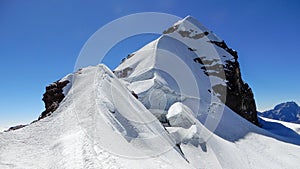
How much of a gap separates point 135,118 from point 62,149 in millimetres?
7395

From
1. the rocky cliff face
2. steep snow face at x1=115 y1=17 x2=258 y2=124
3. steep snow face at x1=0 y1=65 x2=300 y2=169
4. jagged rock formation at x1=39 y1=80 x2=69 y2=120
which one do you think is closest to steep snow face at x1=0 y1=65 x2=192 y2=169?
steep snow face at x1=0 y1=65 x2=300 y2=169

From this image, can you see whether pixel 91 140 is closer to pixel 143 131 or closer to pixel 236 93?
pixel 143 131

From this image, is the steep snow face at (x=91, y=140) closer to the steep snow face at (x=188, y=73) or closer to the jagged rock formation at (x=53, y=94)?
the jagged rock formation at (x=53, y=94)

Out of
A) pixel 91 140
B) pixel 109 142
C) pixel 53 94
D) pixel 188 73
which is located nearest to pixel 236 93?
pixel 188 73

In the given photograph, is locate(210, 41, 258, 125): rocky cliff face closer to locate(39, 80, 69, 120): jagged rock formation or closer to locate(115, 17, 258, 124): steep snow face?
locate(115, 17, 258, 124): steep snow face

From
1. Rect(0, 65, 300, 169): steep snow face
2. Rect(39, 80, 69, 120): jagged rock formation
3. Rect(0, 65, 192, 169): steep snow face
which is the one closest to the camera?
Rect(0, 65, 192, 169): steep snow face

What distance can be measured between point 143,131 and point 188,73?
106ft

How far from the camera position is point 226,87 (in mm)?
56156

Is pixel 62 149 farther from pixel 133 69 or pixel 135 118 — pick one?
pixel 133 69

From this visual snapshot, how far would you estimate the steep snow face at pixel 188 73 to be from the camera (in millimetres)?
35125

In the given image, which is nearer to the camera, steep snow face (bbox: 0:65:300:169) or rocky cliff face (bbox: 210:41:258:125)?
steep snow face (bbox: 0:65:300:169)

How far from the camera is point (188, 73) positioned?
48062 mm

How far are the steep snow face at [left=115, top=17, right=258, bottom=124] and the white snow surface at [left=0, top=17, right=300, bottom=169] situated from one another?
279 millimetres

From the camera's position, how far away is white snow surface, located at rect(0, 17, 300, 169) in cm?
1238
